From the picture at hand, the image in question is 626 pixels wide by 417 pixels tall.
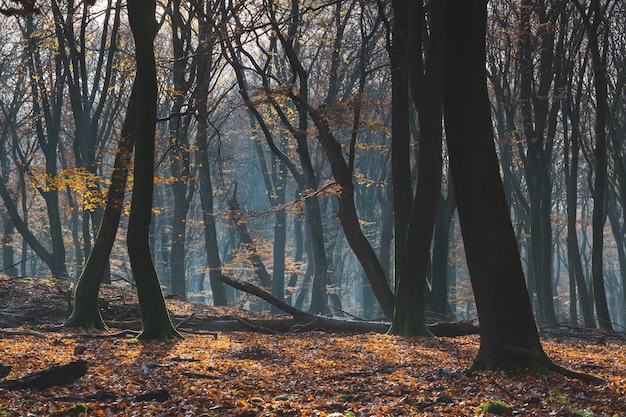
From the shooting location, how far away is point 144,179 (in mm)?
13086

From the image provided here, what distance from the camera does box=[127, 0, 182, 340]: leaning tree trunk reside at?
1307 centimetres

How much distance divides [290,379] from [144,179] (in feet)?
17.8

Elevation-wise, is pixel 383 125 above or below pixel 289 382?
above

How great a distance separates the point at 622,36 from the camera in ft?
78.4

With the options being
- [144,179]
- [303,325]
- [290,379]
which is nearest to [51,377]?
[290,379]

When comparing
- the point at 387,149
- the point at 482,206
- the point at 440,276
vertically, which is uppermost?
the point at 387,149

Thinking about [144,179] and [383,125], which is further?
[383,125]

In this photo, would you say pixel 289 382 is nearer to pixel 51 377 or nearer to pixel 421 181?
pixel 51 377

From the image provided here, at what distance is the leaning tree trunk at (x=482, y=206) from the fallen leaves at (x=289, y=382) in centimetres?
57

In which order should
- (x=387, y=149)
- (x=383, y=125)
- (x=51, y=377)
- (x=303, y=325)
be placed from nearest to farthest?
(x=51, y=377)
(x=303, y=325)
(x=383, y=125)
(x=387, y=149)

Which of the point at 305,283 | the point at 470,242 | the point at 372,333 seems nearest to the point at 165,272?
the point at 305,283

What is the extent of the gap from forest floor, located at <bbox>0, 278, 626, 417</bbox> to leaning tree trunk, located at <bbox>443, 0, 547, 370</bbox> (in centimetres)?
55

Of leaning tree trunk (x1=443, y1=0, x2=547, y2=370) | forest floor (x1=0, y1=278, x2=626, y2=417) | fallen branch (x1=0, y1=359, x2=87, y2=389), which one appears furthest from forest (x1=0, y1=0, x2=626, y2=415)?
fallen branch (x1=0, y1=359, x2=87, y2=389)

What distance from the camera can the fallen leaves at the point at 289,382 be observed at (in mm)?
7148
